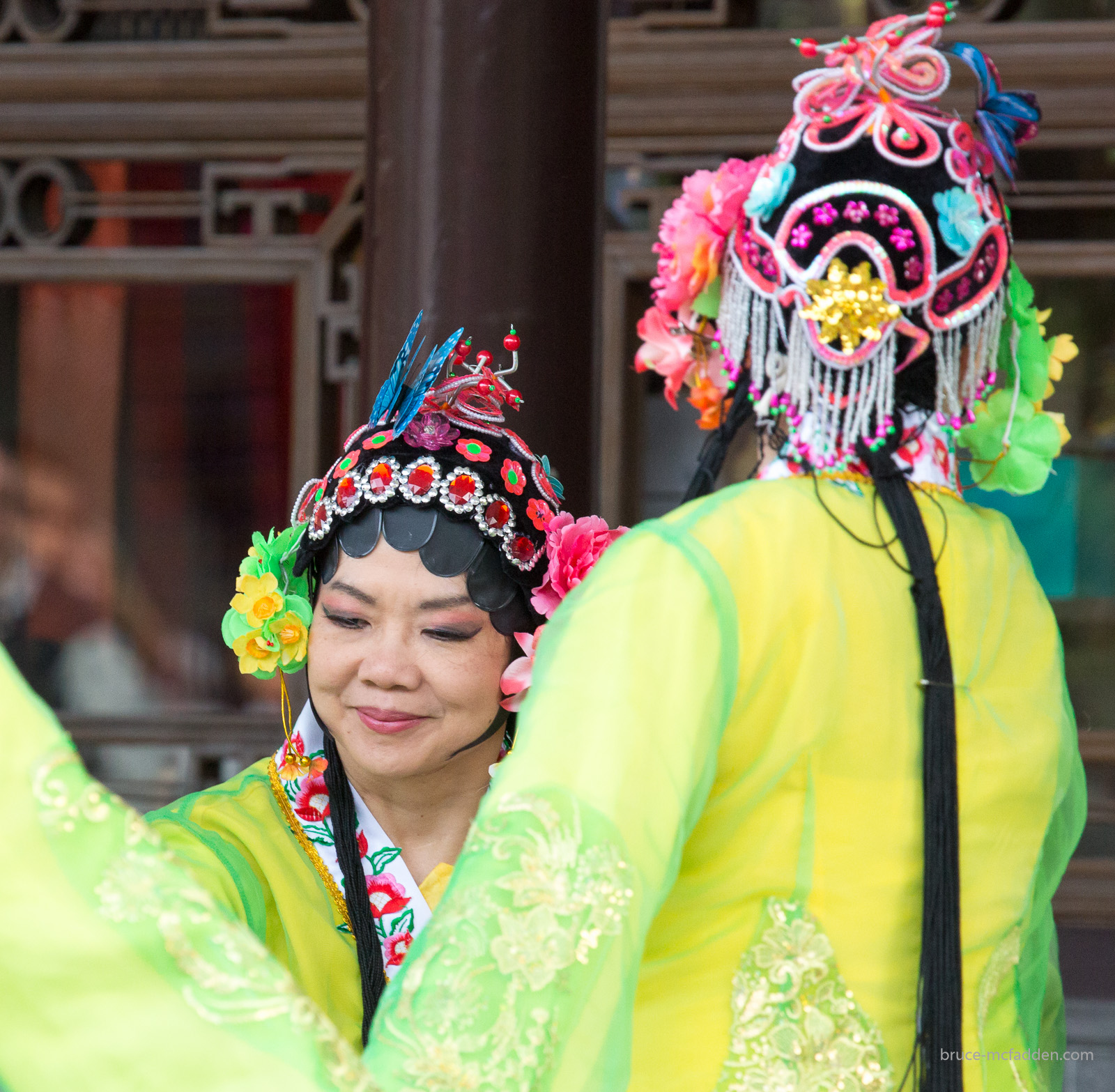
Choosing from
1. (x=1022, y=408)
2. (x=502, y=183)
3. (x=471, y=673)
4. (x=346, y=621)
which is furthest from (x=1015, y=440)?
(x=502, y=183)

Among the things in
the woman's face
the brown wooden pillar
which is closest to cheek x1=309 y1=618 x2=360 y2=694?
the woman's face

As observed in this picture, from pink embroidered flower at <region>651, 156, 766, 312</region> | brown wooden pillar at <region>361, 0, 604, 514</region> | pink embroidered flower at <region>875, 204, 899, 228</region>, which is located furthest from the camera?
brown wooden pillar at <region>361, 0, 604, 514</region>

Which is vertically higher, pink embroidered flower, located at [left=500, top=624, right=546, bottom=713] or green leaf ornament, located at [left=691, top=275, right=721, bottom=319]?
green leaf ornament, located at [left=691, top=275, right=721, bottom=319]

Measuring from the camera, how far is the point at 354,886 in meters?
1.86

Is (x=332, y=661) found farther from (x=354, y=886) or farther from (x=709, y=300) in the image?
(x=709, y=300)

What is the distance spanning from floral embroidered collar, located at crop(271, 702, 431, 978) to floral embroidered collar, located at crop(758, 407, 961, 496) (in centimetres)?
82

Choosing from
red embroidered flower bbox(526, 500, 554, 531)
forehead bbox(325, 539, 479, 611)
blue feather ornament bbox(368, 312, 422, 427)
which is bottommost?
forehead bbox(325, 539, 479, 611)

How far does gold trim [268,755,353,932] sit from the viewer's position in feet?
6.09

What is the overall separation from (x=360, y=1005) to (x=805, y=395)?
984mm

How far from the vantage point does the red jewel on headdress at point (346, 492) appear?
6.07 feet

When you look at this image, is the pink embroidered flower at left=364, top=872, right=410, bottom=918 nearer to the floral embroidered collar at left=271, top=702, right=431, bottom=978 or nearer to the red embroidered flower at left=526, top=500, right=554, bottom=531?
the floral embroidered collar at left=271, top=702, right=431, bottom=978

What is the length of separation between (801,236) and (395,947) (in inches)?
41.3

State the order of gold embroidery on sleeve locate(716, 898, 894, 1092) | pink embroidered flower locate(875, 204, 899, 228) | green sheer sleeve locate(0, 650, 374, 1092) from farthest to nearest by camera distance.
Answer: pink embroidered flower locate(875, 204, 899, 228) < gold embroidery on sleeve locate(716, 898, 894, 1092) < green sheer sleeve locate(0, 650, 374, 1092)

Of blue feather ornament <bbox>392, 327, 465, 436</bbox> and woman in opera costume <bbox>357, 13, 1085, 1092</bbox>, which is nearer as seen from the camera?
woman in opera costume <bbox>357, 13, 1085, 1092</bbox>
